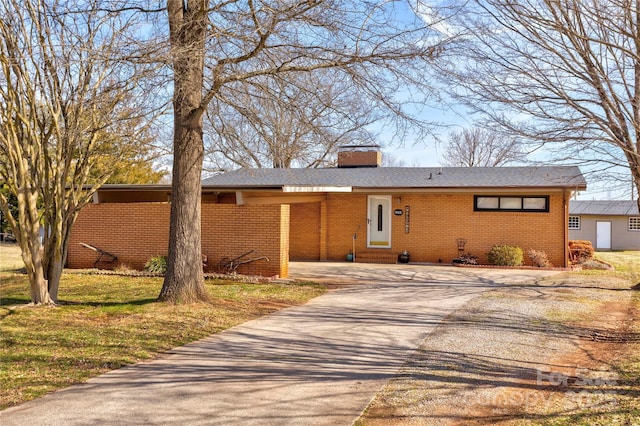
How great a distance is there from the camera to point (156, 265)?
15.2 m

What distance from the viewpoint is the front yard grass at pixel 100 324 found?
229 inches

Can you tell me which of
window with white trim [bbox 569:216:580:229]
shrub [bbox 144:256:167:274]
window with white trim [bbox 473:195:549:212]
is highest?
window with white trim [bbox 473:195:549:212]

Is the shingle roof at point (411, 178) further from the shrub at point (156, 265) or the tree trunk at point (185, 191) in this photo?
the tree trunk at point (185, 191)

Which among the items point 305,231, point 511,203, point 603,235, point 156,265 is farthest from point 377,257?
point 603,235

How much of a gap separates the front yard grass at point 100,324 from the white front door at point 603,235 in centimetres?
2910

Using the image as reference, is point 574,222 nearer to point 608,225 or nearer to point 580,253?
point 608,225

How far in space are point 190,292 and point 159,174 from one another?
23.1 meters

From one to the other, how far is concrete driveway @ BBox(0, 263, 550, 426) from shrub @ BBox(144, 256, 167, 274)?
Answer: 6.66m

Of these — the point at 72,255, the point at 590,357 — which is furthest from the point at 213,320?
the point at 72,255

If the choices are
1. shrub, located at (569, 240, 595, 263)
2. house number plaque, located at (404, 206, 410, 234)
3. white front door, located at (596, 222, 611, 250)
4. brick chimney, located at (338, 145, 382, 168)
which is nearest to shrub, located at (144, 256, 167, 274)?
house number plaque, located at (404, 206, 410, 234)

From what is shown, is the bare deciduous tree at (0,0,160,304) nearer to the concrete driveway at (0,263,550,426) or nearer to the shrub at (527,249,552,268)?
the concrete driveway at (0,263,550,426)

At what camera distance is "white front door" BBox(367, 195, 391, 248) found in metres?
19.2

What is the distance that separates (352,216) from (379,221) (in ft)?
3.29
